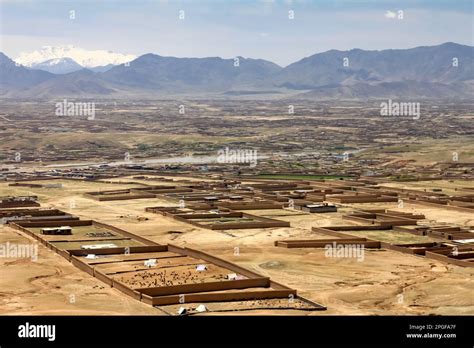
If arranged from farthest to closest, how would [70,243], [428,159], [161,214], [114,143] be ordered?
[114,143] → [428,159] → [161,214] → [70,243]

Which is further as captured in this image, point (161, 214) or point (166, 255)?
point (161, 214)

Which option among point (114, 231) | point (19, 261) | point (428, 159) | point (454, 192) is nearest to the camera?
point (19, 261)

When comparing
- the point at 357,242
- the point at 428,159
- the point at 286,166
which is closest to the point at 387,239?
the point at 357,242

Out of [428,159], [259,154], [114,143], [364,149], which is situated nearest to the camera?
[428,159]

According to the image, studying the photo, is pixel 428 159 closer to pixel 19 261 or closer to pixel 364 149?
pixel 364 149

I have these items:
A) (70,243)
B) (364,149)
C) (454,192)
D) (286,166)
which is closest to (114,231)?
(70,243)

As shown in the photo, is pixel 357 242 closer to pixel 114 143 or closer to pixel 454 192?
pixel 454 192

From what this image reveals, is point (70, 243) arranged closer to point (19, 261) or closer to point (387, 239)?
point (19, 261)

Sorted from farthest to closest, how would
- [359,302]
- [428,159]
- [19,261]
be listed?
[428,159], [19,261], [359,302]

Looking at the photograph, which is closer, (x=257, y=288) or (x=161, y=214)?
(x=257, y=288)
